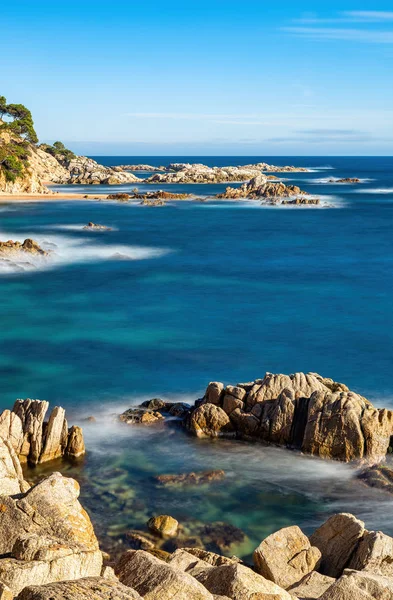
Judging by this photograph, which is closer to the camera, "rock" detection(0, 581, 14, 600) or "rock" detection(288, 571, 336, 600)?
"rock" detection(0, 581, 14, 600)

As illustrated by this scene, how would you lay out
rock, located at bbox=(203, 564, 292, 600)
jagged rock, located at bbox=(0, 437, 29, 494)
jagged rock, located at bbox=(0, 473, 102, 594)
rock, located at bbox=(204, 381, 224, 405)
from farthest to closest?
1. rock, located at bbox=(204, 381, 224, 405)
2. jagged rock, located at bbox=(0, 437, 29, 494)
3. rock, located at bbox=(203, 564, 292, 600)
4. jagged rock, located at bbox=(0, 473, 102, 594)

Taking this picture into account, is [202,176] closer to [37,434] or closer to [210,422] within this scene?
[210,422]

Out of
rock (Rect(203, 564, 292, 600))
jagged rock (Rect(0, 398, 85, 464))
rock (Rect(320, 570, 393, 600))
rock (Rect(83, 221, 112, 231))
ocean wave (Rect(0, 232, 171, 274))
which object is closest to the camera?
rock (Rect(320, 570, 393, 600))

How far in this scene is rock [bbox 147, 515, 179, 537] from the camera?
13.7 m

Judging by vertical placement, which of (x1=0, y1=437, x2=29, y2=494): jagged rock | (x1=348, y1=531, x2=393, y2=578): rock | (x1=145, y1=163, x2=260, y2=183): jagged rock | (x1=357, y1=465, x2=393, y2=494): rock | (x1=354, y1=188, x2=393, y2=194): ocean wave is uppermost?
(x1=145, y1=163, x2=260, y2=183): jagged rock

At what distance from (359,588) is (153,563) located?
2684mm

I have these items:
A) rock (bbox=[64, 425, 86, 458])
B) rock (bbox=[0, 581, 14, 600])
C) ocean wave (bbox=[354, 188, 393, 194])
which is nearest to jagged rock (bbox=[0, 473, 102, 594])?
rock (bbox=[0, 581, 14, 600])

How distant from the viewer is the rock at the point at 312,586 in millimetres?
9836

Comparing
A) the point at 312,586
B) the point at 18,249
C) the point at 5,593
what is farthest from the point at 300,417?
the point at 18,249

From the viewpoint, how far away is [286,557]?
→ 36.3ft

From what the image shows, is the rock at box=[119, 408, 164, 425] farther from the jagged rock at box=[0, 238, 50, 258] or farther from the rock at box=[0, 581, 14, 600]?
the jagged rock at box=[0, 238, 50, 258]

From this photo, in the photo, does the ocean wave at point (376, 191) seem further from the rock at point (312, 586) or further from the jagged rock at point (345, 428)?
the rock at point (312, 586)

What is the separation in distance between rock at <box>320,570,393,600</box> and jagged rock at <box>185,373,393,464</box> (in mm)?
8073

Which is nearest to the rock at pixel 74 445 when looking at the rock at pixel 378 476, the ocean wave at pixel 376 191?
the rock at pixel 378 476
